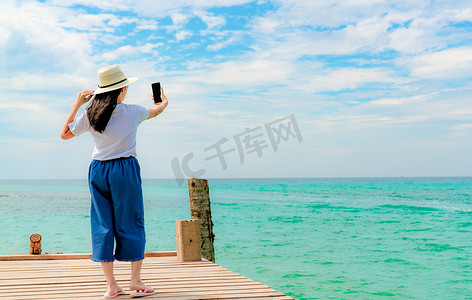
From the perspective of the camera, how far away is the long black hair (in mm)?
3691

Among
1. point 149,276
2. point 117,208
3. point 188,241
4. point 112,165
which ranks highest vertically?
point 112,165

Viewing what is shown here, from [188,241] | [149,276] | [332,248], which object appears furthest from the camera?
[332,248]

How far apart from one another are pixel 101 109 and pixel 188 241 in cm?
277

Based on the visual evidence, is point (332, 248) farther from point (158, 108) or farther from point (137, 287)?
point (158, 108)

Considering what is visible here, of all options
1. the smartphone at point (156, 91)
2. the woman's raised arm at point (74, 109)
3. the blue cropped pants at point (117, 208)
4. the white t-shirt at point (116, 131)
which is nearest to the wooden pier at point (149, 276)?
the blue cropped pants at point (117, 208)

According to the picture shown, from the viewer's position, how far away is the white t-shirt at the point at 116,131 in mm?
3752

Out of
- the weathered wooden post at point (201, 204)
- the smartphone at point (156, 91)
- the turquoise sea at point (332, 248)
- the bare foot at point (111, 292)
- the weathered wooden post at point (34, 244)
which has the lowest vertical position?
the turquoise sea at point (332, 248)

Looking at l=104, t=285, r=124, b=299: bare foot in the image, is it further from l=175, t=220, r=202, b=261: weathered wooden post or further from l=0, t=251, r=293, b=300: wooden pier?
l=175, t=220, r=202, b=261: weathered wooden post

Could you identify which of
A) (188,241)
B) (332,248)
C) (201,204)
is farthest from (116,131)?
(332,248)

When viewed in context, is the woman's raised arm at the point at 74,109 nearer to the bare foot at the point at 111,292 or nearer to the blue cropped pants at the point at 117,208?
the blue cropped pants at the point at 117,208

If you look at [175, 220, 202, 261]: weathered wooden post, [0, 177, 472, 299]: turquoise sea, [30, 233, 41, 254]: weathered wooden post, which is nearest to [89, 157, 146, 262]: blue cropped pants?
[175, 220, 202, 261]: weathered wooden post

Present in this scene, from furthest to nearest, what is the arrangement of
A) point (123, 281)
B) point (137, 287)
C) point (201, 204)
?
1. point (201, 204)
2. point (123, 281)
3. point (137, 287)

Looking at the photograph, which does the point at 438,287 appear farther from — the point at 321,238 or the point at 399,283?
the point at 321,238

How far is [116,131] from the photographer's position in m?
3.75
